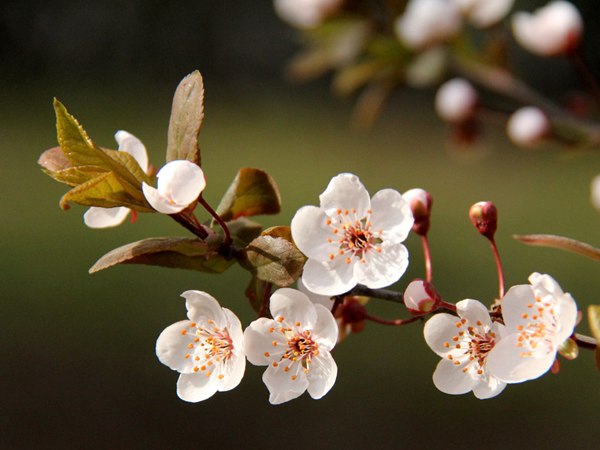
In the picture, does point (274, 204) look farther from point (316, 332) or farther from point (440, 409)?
point (440, 409)

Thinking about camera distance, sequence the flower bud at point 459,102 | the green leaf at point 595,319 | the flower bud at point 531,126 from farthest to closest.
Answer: the flower bud at point 459,102 < the flower bud at point 531,126 < the green leaf at point 595,319

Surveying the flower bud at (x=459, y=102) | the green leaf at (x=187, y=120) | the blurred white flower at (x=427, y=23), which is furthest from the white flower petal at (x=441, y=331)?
the flower bud at (x=459, y=102)

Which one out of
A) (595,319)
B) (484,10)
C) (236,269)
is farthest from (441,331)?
(236,269)

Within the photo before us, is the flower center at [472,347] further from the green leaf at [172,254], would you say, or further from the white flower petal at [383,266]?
the green leaf at [172,254]

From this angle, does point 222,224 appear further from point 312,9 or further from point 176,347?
point 312,9

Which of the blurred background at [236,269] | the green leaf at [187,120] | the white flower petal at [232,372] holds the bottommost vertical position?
the blurred background at [236,269]

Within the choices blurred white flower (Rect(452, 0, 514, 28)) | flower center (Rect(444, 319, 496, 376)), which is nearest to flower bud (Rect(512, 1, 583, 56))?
blurred white flower (Rect(452, 0, 514, 28))

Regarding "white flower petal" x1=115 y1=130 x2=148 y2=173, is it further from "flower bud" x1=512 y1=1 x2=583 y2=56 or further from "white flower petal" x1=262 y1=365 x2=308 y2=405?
"flower bud" x1=512 y1=1 x2=583 y2=56
